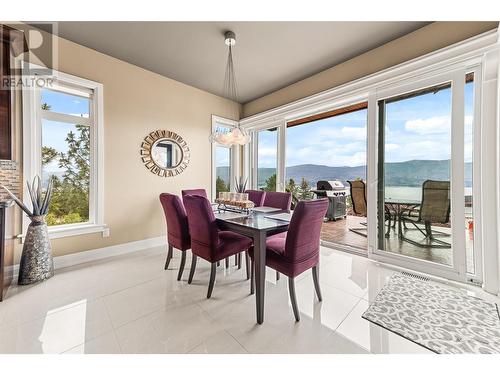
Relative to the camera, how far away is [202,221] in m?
1.97

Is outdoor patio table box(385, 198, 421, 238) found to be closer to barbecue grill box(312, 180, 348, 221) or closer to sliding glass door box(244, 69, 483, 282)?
sliding glass door box(244, 69, 483, 282)

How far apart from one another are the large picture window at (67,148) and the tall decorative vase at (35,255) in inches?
15.1

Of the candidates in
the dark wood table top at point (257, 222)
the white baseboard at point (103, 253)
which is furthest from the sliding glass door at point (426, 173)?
the white baseboard at point (103, 253)

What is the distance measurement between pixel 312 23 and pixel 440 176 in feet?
7.45

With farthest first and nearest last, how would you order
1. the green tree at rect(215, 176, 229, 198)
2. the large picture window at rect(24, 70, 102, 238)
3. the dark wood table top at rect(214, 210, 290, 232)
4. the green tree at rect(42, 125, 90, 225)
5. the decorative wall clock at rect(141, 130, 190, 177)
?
the green tree at rect(215, 176, 229, 198)
the decorative wall clock at rect(141, 130, 190, 177)
the green tree at rect(42, 125, 90, 225)
the large picture window at rect(24, 70, 102, 238)
the dark wood table top at rect(214, 210, 290, 232)

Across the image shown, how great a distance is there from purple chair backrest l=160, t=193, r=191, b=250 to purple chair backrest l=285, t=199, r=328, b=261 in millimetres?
1241

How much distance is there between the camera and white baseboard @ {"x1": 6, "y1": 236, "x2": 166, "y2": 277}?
262 centimetres

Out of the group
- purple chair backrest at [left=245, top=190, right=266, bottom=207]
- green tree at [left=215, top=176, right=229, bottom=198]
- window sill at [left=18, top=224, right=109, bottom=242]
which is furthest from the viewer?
green tree at [left=215, top=176, right=229, bottom=198]

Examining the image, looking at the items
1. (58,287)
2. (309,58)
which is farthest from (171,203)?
(309,58)

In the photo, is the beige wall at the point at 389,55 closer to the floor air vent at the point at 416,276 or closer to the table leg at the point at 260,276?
the floor air vent at the point at 416,276

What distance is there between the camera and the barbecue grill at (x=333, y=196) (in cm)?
529

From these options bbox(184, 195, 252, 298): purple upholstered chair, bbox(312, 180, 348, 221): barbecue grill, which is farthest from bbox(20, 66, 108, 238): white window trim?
bbox(312, 180, 348, 221): barbecue grill

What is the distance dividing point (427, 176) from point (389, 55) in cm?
161

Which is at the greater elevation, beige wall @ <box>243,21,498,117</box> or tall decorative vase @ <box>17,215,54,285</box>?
beige wall @ <box>243,21,498,117</box>
